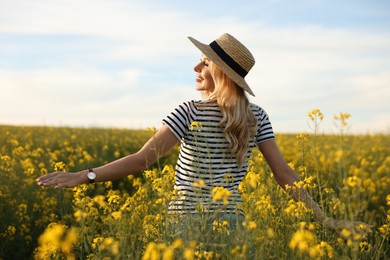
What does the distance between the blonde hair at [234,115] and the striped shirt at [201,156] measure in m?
0.06

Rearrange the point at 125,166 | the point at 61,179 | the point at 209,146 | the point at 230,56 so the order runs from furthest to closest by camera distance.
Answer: the point at 230,56
the point at 209,146
the point at 125,166
the point at 61,179

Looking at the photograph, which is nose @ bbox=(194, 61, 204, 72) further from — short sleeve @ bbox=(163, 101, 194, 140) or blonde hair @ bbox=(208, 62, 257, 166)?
short sleeve @ bbox=(163, 101, 194, 140)

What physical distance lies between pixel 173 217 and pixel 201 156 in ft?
1.41

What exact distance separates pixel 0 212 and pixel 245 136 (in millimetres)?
3317

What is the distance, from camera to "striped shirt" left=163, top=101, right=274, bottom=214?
312cm

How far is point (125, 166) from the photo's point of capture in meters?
3.09

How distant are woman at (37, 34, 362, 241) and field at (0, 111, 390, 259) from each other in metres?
0.11

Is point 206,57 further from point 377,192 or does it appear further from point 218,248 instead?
point 377,192

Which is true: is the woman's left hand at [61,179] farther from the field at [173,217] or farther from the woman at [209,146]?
the field at [173,217]

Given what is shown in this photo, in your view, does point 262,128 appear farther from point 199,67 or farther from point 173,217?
point 173,217

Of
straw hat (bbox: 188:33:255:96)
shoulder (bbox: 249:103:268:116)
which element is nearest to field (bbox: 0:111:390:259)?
shoulder (bbox: 249:103:268:116)

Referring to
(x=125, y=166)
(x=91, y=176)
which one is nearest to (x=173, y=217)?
(x=125, y=166)

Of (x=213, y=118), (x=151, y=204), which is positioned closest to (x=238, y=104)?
(x=213, y=118)

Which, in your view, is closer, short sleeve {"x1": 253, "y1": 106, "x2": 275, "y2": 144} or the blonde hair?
the blonde hair
